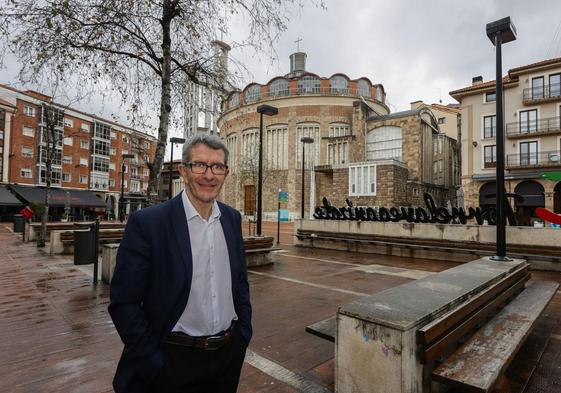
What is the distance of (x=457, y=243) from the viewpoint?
9953mm

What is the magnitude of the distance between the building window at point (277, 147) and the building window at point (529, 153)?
2448 cm

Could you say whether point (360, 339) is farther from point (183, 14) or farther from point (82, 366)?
point (183, 14)

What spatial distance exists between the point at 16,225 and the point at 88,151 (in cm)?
2926

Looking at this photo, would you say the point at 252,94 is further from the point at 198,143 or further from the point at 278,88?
the point at 198,143

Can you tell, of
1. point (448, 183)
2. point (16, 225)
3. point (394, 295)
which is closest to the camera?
point (394, 295)

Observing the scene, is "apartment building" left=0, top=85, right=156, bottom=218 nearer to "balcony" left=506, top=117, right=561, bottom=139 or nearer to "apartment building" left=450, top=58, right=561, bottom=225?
"apartment building" left=450, top=58, right=561, bottom=225

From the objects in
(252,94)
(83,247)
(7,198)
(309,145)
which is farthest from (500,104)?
(252,94)

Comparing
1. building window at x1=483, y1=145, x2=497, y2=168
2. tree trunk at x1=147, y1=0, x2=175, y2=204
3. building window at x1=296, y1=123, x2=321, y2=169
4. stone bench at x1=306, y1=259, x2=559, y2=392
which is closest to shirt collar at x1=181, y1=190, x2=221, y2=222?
stone bench at x1=306, y1=259, x2=559, y2=392

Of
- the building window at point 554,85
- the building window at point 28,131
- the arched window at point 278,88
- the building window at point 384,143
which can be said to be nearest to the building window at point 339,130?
the building window at point 384,143

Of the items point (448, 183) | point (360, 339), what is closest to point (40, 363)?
point (360, 339)

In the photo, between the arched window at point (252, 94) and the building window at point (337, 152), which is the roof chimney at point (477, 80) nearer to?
the building window at point (337, 152)

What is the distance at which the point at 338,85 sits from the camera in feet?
139

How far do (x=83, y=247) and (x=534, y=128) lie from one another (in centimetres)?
3587

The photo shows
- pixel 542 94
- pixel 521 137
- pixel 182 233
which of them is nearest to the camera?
pixel 182 233
